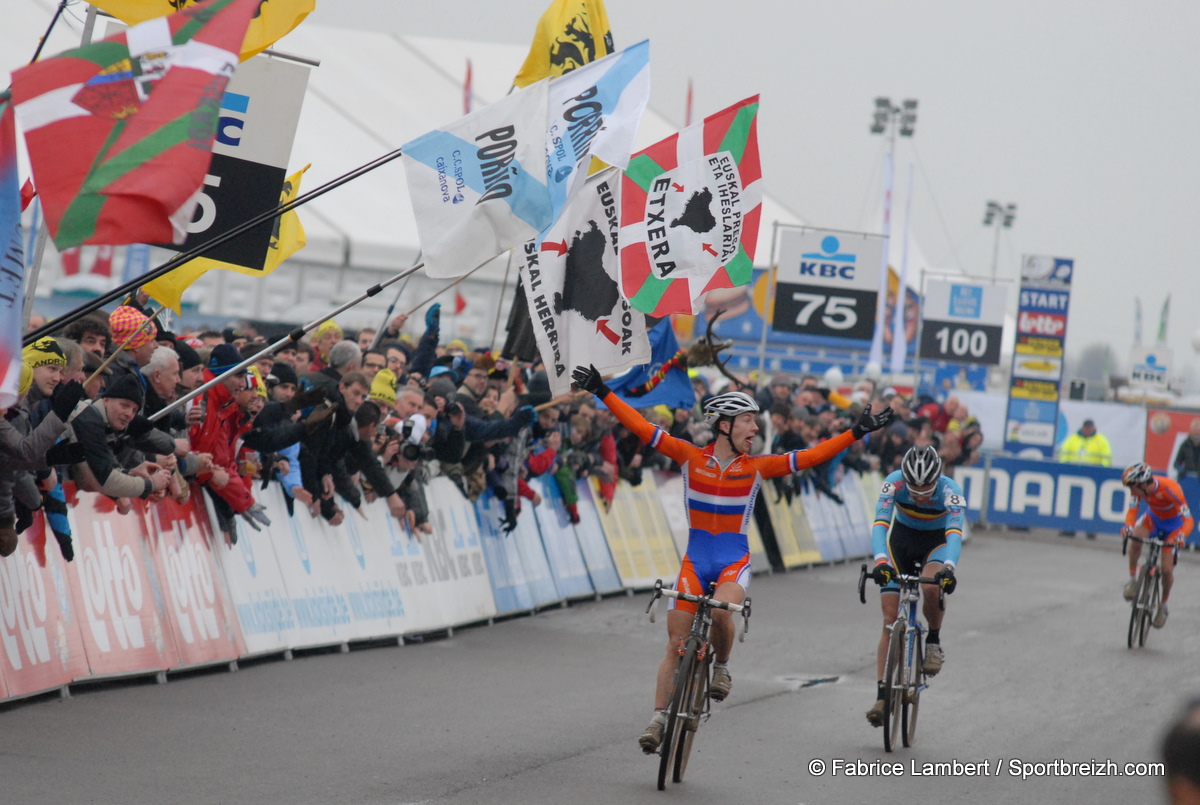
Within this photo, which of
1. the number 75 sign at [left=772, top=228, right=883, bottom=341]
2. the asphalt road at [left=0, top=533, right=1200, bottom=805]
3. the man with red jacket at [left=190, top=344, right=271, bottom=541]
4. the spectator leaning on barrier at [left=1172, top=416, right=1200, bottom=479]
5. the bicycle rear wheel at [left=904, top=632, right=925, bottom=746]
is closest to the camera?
the asphalt road at [left=0, top=533, right=1200, bottom=805]

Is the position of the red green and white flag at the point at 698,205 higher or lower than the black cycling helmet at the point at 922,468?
higher

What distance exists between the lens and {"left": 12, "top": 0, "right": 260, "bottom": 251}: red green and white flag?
20.1ft

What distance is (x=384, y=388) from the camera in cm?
1227

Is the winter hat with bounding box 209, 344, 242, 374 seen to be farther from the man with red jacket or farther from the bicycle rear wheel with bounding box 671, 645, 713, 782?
the bicycle rear wheel with bounding box 671, 645, 713, 782

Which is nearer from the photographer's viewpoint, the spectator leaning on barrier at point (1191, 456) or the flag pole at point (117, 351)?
the flag pole at point (117, 351)

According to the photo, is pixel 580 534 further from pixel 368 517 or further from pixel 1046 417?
pixel 1046 417

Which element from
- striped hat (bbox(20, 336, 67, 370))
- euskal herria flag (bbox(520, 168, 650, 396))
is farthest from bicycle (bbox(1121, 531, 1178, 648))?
striped hat (bbox(20, 336, 67, 370))

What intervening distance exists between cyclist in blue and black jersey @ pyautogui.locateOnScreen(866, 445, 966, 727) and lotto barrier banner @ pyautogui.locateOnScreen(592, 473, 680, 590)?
6265mm

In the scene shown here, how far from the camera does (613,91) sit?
9.62 metres

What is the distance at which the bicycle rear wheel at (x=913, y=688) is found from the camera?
32.1 ft

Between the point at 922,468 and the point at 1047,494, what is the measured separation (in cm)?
2137

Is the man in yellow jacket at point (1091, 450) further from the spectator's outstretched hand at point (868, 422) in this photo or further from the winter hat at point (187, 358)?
the winter hat at point (187, 358)

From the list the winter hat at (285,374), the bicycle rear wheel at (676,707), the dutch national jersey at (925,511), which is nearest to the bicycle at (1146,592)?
the dutch national jersey at (925,511)

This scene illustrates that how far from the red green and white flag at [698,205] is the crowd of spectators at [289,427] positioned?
2327 millimetres
